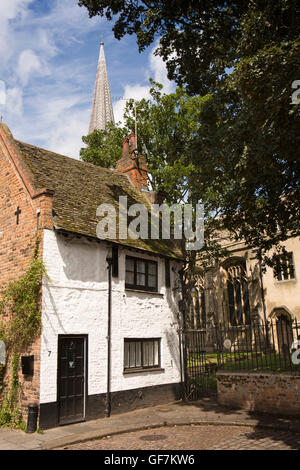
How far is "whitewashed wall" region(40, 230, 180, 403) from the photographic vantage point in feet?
37.9

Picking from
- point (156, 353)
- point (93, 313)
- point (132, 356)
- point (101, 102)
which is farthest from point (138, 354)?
point (101, 102)

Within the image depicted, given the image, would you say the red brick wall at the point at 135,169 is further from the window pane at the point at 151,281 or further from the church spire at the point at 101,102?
the church spire at the point at 101,102

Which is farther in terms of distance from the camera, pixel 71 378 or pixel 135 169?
pixel 135 169

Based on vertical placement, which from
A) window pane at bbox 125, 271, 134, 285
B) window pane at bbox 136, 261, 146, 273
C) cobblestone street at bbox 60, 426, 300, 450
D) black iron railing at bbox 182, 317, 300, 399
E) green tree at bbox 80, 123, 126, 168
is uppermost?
green tree at bbox 80, 123, 126, 168

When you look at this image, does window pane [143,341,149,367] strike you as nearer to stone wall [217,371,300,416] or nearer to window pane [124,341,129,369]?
window pane [124,341,129,369]

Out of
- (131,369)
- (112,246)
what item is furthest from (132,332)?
(112,246)

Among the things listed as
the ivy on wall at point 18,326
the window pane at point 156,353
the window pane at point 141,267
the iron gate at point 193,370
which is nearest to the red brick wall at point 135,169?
the window pane at point 141,267

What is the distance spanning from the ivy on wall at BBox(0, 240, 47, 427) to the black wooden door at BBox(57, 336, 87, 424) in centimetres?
108

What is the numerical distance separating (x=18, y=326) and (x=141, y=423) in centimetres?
478

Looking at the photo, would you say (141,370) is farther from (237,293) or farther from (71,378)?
(237,293)

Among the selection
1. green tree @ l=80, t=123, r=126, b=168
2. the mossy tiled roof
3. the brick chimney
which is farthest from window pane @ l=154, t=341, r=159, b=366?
green tree @ l=80, t=123, r=126, b=168

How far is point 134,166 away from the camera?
2044 centimetres

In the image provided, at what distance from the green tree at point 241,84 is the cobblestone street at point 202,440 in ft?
22.4
